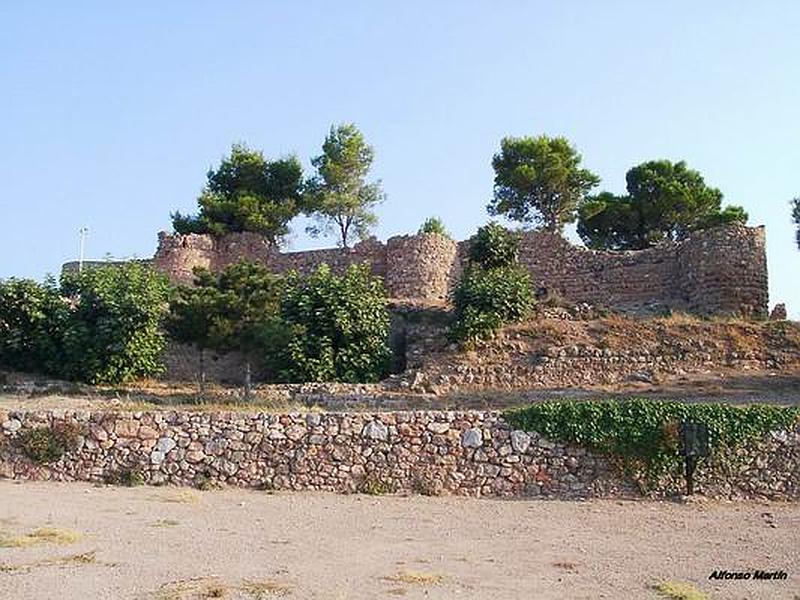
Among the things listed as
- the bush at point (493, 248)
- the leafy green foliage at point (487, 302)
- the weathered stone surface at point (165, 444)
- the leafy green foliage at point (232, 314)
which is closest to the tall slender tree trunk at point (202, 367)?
the leafy green foliage at point (232, 314)

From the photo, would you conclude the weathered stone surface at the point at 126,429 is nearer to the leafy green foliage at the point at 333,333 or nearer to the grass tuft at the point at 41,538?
the grass tuft at the point at 41,538

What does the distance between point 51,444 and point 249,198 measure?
69.7 ft

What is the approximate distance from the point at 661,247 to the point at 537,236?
3.43 m

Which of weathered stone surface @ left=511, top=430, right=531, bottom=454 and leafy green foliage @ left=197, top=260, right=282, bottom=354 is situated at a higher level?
leafy green foliage @ left=197, top=260, right=282, bottom=354

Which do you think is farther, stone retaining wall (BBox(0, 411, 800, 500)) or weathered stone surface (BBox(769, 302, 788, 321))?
weathered stone surface (BBox(769, 302, 788, 321))

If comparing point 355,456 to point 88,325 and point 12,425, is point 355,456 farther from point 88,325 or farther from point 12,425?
point 88,325

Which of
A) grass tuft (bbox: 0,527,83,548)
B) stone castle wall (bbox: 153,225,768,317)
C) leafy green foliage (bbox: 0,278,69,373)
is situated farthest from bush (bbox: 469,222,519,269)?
grass tuft (bbox: 0,527,83,548)

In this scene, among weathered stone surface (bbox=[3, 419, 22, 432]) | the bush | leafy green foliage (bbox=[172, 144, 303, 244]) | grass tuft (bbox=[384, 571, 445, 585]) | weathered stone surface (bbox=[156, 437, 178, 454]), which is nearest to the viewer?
grass tuft (bbox=[384, 571, 445, 585])

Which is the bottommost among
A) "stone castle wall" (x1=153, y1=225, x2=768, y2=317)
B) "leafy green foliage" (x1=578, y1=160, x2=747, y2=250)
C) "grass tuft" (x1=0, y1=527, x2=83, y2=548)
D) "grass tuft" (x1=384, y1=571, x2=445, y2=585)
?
"grass tuft" (x1=384, y1=571, x2=445, y2=585)

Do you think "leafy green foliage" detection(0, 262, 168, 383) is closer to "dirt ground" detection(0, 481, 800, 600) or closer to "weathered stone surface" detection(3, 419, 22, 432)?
"weathered stone surface" detection(3, 419, 22, 432)

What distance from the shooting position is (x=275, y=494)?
45.2 feet

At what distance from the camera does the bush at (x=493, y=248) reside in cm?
2602

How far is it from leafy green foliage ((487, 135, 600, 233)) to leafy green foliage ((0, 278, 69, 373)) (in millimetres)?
17885

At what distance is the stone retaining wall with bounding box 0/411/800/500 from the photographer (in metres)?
13.8
